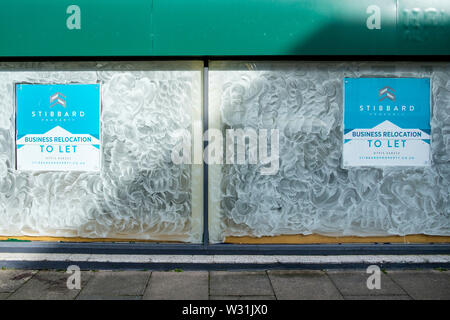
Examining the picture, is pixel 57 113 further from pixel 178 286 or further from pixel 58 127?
pixel 178 286

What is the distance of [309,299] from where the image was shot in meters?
3.94

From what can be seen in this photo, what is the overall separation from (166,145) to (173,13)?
5.82ft

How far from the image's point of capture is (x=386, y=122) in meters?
5.01

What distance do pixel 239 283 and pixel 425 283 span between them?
229cm

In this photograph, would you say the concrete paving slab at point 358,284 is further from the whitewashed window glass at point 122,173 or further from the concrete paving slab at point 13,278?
the concrete paving slab at point 13,278

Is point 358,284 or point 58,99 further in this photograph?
point 58,99

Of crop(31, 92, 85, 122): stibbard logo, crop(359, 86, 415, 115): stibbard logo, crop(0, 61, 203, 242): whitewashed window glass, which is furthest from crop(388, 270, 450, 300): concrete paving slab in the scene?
crop(31, 92, 85, 122): stibbard logo

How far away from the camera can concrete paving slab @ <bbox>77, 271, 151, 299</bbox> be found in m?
4.07

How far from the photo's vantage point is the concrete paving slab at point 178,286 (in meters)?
4.01

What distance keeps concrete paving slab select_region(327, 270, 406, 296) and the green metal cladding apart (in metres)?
Result: 2.94

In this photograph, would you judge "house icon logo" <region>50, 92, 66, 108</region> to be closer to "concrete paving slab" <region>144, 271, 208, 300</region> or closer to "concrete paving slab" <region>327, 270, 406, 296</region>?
"concrete paving slab" <region>144, 271, 208, 300</region>

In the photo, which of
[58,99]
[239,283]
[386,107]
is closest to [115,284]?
[239,283]

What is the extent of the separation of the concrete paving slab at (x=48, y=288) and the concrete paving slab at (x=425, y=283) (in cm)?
391
